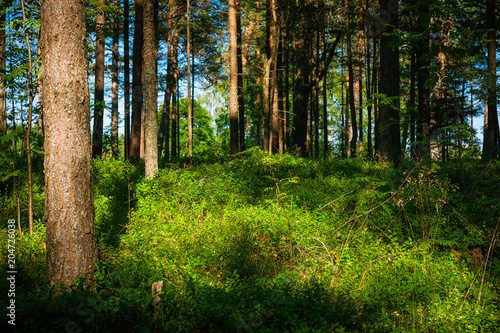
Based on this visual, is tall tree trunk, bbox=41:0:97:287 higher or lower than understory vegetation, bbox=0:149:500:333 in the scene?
higher

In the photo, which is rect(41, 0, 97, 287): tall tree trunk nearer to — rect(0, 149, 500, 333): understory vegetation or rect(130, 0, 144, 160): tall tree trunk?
rect(0, 149, 500, 333): understory vegetation

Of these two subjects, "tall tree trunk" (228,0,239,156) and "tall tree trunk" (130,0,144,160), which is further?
"tall tree trunk" (130,0,144,160)

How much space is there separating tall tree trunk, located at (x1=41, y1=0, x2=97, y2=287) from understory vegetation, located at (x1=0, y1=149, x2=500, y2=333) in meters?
0.41

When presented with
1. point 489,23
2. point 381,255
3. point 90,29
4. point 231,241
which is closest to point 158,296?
point 231,241

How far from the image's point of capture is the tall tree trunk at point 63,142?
3771 millimetres

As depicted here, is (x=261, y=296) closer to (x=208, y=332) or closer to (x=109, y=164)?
(x=208, y=332)

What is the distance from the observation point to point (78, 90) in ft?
12.8

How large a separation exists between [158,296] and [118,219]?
3450 millimetres

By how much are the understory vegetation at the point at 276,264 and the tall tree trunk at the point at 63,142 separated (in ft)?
1.35

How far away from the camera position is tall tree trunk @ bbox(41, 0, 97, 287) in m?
3.77

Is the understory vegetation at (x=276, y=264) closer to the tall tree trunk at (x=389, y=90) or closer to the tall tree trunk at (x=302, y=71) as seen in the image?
the tall tree trunk at (x=389, y=90)

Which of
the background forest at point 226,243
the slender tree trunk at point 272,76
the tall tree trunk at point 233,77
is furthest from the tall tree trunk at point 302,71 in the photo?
the background forest at point 226,243

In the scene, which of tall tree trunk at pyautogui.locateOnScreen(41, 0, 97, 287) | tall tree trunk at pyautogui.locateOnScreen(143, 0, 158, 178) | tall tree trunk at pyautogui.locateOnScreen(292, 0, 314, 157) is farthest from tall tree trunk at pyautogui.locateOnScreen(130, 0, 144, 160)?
tall tree trunk at pyautogui.locateOnScreen(41, 0, 97, 287)

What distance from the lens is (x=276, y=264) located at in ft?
15.8
